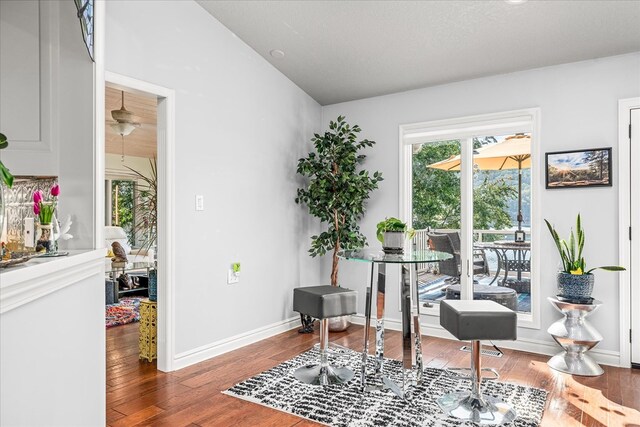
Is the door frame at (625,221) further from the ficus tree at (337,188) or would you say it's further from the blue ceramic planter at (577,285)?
the ficus tree at (337,188)

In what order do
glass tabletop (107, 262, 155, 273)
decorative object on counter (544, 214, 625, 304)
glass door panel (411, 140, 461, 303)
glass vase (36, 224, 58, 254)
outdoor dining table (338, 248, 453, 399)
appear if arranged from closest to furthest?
1. glass vase (36, 224, 58, 254)
2. outdoor dining table (338, 248, 453, 399)
3. decorative object on counter (544, 214, 625, 304)
4. glass door panel (411, 140, 461, 303)
5. glass tabletop (107, 262, 155, 273)

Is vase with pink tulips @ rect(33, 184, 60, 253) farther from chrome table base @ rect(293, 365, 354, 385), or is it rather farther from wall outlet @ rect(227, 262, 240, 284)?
wall outlet @ rect(227, 262, 240, 284)

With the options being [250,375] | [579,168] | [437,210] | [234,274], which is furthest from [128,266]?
[579,168]

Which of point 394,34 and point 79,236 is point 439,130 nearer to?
point 394,34

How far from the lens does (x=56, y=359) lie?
111cm

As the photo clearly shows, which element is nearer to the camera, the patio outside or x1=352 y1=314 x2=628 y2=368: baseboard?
x1=352 y1=314 x2=628 y2=368: baseboard

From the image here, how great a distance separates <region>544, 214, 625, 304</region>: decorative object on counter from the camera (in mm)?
3240

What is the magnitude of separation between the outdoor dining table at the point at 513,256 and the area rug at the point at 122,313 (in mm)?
3921

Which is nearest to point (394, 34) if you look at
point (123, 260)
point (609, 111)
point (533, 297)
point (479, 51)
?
point (479, 51)

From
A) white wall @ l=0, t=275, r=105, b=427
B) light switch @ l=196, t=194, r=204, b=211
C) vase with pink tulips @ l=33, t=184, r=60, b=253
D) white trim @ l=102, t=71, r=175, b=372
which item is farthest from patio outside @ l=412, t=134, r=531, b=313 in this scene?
vase with pink tulips @ l=33, t=184, r=60, b=253

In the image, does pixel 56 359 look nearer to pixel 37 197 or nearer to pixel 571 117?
pixel 37 197

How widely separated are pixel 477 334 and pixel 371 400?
0.82 metres

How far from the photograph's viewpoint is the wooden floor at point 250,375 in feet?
7.89

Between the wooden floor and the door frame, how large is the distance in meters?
0.26
